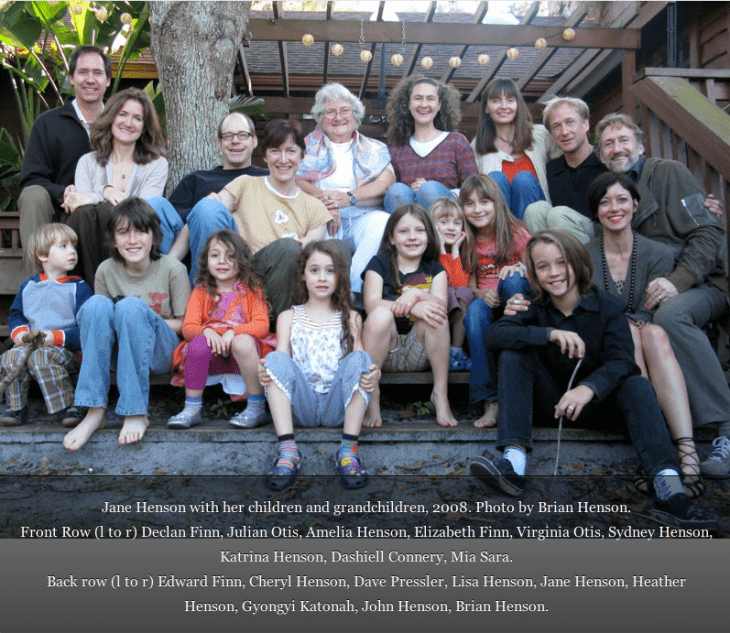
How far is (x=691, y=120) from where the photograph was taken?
149 inches

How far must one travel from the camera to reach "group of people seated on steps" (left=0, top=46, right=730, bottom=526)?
2797 mm

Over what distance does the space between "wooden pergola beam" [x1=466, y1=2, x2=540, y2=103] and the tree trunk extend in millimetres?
3088

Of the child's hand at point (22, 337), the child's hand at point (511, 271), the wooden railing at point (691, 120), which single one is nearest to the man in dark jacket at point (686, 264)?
the wooden railing at point (691, 120)

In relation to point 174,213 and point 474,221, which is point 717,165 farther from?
point 174,213

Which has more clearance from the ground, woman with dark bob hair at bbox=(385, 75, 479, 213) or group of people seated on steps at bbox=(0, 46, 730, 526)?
woman with dark bob hair at bbox=(385, 75, 479, 213)

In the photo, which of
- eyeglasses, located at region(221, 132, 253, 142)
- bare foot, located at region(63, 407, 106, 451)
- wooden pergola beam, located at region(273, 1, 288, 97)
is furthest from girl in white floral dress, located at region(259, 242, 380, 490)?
wooden pergola beam, located at region(273, 1, 288, 97)

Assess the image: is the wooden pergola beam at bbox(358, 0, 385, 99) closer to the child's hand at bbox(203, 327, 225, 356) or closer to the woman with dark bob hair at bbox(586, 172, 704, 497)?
the woman with dark bob hair at bbox(586, 172, 704, 497)

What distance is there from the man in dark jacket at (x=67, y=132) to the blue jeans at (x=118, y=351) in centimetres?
120

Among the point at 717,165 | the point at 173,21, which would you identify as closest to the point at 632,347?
the point at 717,165

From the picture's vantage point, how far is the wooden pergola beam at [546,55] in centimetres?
693

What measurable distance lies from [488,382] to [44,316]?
6.85ft

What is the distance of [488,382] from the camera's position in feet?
10.2

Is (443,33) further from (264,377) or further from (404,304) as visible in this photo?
(264,377)

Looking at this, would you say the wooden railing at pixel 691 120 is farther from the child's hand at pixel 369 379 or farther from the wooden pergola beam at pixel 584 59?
the wooden pergola beam at pixel 584 59
